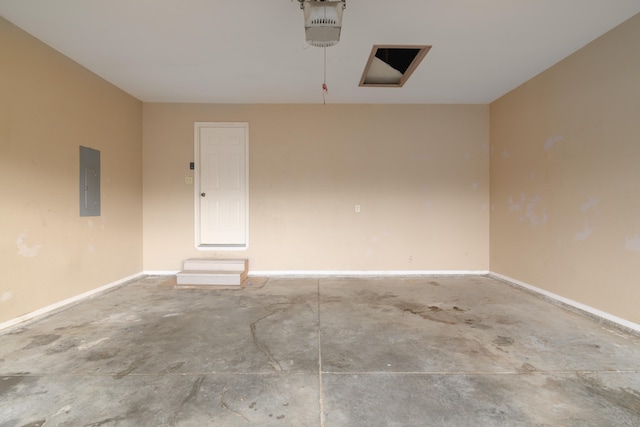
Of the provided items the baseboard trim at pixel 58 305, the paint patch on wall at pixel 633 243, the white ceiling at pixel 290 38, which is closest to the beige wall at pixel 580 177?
the paint patch on wall at pixel 633 243

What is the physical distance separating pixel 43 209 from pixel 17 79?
1.23m

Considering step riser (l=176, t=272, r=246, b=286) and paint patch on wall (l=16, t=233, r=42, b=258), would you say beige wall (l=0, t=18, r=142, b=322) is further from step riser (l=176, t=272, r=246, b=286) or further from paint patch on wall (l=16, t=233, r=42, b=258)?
step riser (l=176, t=272, r=246, b=286)

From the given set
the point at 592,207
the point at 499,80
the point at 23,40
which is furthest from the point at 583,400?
the point at 23,40

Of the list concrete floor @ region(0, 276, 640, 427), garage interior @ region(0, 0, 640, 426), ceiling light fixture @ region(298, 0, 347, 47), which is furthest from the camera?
ceiling light fixture @ region(298, 0, 347, 47)

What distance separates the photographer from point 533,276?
376 centimetres

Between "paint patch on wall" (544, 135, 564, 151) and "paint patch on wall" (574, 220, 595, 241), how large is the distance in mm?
982

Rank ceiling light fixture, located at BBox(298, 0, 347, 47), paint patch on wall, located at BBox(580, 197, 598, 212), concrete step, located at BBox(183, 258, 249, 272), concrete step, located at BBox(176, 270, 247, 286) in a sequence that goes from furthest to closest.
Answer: concrete step, located at BBox(183, 258, 249, 272) < concrete step, located at BBox(176, 270, 247, 286) < paint patch on wall, located at BBox(580, 197, 598, 212) < ceiling light fixture, located at BBox(298, 0, 347, 47)

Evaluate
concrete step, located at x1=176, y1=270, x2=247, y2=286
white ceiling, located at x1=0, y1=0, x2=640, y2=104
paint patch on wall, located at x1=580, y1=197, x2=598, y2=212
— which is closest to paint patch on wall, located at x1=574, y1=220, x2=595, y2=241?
paint patch on wall, located at x1=580, y1=197, x2=598, y2=212

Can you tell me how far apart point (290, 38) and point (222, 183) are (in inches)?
101

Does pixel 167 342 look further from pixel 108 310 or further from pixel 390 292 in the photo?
pixel 390 292

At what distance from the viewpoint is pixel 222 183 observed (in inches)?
186

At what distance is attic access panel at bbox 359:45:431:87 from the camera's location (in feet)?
10.5

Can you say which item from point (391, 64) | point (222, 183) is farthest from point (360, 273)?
point (391, 64)

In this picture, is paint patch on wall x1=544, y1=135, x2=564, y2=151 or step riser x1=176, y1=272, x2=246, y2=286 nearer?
paint patch on wall x1=544, y1=135, x2=564, y2=151
